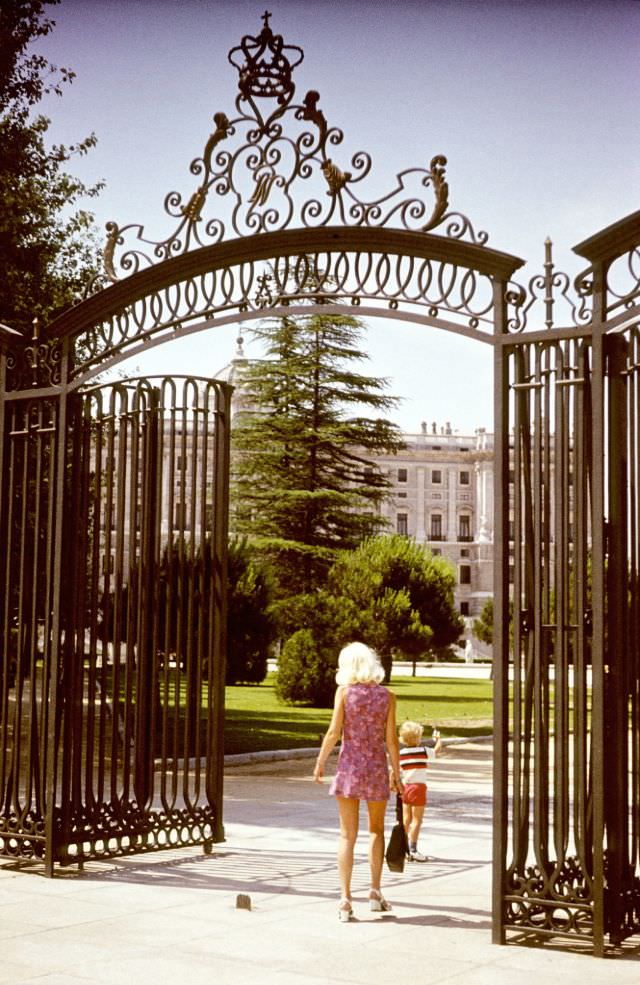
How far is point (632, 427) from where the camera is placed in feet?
23.4

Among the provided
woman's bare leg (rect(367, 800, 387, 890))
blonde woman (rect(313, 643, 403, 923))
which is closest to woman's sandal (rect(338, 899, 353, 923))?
blonde woman (rect(313, 643, 403, 923))

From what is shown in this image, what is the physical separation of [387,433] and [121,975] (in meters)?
37.2

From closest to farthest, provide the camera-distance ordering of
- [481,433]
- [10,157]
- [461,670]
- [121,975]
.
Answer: [121,975] → [10,157] → [461,670] → [481,433]

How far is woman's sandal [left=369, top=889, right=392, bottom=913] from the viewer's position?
773 centimetres

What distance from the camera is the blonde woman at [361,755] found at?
24.6 ft

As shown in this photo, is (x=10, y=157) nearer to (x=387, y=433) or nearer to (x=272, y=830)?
(x=272, y=830)

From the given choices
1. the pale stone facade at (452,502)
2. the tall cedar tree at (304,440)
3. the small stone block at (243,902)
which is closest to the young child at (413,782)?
the small stone block at (243,902)

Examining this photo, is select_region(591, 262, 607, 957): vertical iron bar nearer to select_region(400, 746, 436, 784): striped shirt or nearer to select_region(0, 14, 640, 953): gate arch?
Result: select_region(0, 14, 640, 953): gate arch

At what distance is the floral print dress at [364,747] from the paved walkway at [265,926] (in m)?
0.77

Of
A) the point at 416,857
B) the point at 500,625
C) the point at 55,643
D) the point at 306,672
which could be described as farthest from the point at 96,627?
the point at 306,672

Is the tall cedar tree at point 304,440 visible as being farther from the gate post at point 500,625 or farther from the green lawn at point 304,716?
the gate post at point 500,625

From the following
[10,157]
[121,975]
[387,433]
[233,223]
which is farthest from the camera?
[387,433]

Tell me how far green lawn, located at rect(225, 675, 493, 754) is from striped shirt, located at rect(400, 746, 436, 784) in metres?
9.21

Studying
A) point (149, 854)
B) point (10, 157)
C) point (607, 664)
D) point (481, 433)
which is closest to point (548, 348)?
point (607, 664)
